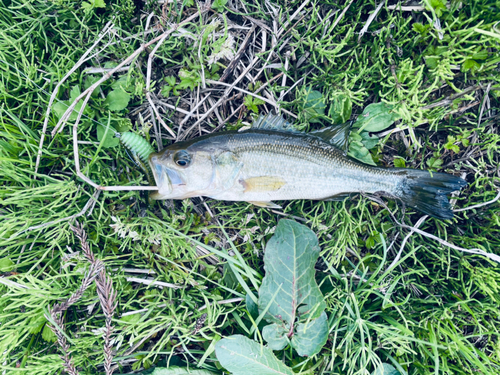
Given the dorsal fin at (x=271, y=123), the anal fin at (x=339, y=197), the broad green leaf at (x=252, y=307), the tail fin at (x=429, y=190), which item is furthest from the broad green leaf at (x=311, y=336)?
the dorsal fin at (x=271, y=123)

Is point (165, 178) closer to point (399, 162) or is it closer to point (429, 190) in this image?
point (399, 162)

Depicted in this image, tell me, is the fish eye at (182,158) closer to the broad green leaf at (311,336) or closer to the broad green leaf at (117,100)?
the broad green leaf at (117,100)

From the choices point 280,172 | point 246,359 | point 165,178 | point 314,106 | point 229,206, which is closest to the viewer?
point 246,359

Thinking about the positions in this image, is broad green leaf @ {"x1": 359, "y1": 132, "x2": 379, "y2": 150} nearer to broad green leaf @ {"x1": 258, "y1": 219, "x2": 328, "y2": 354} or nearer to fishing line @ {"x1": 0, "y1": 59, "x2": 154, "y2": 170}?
broad green leaf @ {"x1": 258, "y1": 219, "x2": 328, "y2": 354}

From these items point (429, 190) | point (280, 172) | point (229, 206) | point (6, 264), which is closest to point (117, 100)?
point (229, 206)

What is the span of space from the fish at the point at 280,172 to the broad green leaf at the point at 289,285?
36 centimetres

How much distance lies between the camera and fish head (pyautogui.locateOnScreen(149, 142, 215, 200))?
107 inches

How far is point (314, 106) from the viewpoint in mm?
3027

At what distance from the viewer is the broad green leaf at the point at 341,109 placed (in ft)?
9.66

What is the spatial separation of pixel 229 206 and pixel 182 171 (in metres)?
0.68

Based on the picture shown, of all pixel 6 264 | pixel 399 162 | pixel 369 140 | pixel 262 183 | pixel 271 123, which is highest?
pixel 271 123

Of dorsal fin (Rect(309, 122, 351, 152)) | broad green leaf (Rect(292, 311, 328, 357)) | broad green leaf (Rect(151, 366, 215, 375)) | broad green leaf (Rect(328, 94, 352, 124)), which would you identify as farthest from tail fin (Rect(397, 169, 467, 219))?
broad green leaf (Rect(151, 366, 215, 375))

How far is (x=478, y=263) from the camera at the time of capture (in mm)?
3023

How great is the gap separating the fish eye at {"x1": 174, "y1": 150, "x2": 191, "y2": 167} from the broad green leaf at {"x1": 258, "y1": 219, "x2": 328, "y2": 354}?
1042mm
